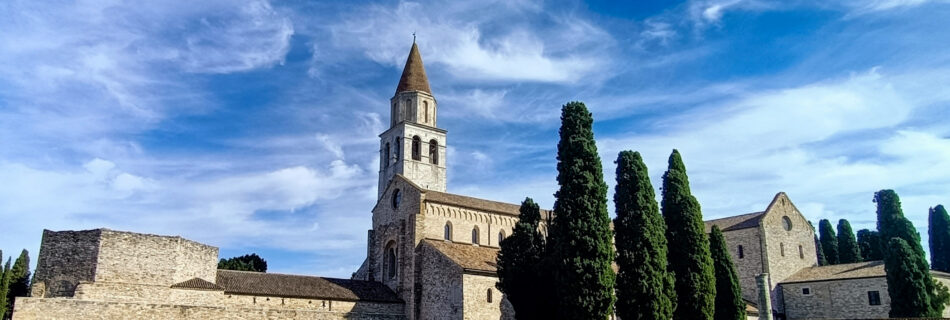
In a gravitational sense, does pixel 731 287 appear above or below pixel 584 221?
below

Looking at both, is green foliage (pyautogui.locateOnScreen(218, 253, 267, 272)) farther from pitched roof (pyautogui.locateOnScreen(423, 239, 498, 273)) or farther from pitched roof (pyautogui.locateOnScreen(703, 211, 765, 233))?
pitched roof (pyautogui.locateOnScreen(703, 211, 765, 233))

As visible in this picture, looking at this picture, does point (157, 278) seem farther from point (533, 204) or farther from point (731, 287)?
point (731, 287)

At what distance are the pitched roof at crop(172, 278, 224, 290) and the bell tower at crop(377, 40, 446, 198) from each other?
23.7m

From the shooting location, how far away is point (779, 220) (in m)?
47.6

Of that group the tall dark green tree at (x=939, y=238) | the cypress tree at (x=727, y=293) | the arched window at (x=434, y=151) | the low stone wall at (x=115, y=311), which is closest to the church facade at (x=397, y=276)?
the low stone wall at (x=115, y=311)

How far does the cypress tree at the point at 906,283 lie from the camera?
3659 centimetres

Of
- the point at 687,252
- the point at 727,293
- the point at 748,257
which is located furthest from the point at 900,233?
the point at 687,252

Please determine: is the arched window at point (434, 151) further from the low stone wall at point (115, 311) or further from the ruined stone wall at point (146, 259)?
the low stone wall at point (115, 311)

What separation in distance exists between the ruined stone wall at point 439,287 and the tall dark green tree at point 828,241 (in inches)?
1528

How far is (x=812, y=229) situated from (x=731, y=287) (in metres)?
19.8

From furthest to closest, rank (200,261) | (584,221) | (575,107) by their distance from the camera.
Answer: (200,261) → (575,107) → (584,221)

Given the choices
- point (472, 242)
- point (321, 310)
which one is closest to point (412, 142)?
point (472, 242)

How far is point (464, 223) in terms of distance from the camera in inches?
1667

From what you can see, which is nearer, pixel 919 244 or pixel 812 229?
pixel 919 244
